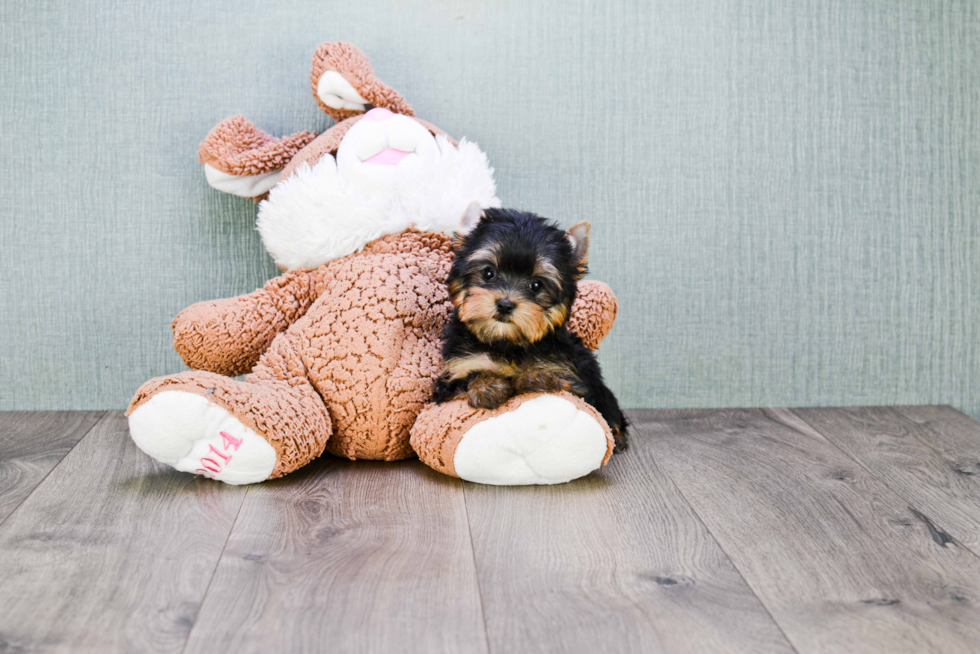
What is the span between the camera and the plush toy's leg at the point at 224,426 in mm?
1484

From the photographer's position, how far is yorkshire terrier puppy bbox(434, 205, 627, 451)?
4.86ft

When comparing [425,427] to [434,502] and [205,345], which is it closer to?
[434,502]

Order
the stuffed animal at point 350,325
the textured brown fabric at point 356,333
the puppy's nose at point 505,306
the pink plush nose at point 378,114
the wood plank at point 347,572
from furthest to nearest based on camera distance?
the pink plush nose at point 378,114, the textured brown fabric at point 356,333, the stuffed animal at point 350,325, the puppy's nose at point 505,306, the wood plank at point 347,572

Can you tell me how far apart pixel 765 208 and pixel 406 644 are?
165cm

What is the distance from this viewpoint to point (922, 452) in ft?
6.31

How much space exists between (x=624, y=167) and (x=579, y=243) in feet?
2.18

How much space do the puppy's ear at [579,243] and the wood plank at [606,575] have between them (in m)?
0.44

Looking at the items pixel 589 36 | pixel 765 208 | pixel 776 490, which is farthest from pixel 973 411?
pixel 589 36

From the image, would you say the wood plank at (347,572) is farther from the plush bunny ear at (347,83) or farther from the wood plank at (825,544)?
the plush bunny ear at (347,83)

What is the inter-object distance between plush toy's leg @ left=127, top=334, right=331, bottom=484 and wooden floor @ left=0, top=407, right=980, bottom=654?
0.06m

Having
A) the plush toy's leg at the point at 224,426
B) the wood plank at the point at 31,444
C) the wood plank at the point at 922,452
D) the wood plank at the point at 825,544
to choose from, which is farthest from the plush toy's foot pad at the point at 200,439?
the wood plank at the point at 922,452

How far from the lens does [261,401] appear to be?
1.56m

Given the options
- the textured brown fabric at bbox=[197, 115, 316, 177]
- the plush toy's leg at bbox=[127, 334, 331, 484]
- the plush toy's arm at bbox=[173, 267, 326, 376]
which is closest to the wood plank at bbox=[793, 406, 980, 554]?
the plush toy's leg at bbox=[127, 334, 331, 484]

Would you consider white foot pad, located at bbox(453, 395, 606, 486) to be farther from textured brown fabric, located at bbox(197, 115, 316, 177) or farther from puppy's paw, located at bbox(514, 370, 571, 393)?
textured brown fabric, located at bbox(197, 115, 316, 177)
